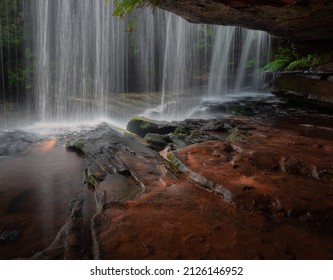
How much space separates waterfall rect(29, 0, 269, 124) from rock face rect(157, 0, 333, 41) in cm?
764

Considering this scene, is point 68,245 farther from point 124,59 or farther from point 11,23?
point 124,59

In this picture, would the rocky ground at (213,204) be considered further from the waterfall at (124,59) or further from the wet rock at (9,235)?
the waterfall at (124,59)

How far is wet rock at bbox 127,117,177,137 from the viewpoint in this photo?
818 centimetres

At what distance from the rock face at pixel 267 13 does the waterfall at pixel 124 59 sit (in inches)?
301

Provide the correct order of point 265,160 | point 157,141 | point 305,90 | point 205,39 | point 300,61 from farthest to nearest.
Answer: point 205,39 → point 300,61 → point 305,90 → point 157,141 → point 265,160

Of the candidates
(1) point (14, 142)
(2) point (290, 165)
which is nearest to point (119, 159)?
(2) point (290, 165)

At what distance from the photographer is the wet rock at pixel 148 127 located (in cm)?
818

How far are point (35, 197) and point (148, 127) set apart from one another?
497cm

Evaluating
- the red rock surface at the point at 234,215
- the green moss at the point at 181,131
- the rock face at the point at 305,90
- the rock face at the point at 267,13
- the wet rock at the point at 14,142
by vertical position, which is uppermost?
the rock face at the point at 267,13

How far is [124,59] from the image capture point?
800 inches

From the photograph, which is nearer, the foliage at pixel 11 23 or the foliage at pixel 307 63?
the foliage at pixel 307 63

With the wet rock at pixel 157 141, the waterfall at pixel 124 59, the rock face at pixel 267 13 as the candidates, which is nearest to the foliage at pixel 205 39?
the waterfall at pixel 124 59

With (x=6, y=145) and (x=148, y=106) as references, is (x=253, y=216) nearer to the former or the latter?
(x=6, y=145)

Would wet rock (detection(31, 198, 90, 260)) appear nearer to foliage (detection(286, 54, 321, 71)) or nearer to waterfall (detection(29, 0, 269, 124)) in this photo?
foliage (detection(286, 54, 321, 71))
